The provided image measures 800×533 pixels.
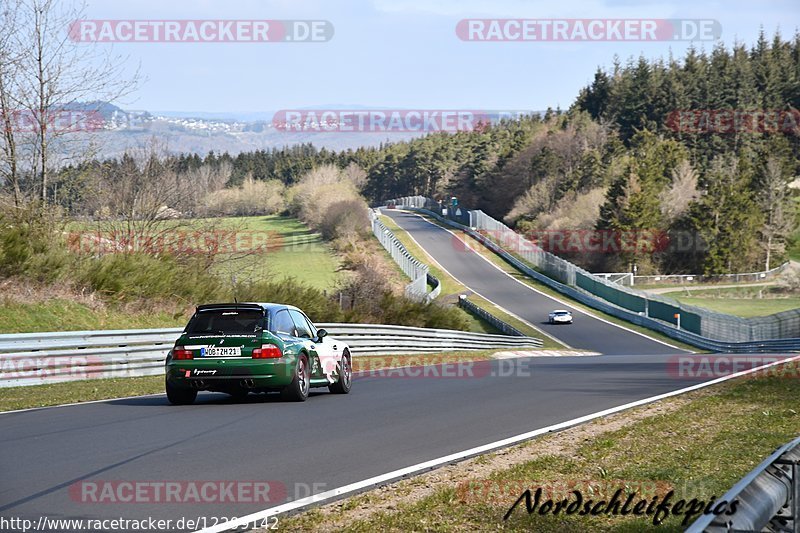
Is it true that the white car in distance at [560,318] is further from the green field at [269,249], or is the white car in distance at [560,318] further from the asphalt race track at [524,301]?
the green field at [269,249]

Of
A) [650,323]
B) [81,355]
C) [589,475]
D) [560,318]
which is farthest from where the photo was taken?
[560,318]

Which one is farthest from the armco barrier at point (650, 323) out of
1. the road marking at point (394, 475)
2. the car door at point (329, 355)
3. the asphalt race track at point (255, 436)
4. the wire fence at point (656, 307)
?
the road marking at point (394, 475)

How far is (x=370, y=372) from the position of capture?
74.1ft

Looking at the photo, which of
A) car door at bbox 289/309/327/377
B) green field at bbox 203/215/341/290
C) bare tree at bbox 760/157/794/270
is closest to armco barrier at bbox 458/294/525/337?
green field at bbox 203/215/341/290

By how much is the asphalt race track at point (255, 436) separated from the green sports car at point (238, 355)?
0.35 meters

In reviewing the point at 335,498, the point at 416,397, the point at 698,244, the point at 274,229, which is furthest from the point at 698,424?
the point at 274,229

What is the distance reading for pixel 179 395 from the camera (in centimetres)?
1409

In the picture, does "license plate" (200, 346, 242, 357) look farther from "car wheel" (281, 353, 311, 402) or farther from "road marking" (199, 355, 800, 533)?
"road marking" (199, 355, 800, 533)

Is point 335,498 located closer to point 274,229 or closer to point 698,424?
point 698,424

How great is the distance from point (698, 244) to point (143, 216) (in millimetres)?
82829

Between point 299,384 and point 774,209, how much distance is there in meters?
110

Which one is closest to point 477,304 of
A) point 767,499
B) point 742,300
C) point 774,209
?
point 742,300

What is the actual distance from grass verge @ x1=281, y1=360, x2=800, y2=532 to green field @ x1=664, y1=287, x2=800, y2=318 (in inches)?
2801

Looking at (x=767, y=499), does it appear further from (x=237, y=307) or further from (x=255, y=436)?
(x=237, y=307)
